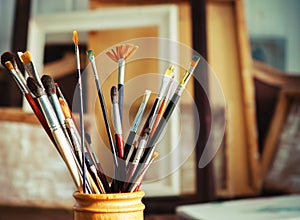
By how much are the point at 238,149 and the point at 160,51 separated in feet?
0.76

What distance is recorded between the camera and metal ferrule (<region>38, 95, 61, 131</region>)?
344 mm

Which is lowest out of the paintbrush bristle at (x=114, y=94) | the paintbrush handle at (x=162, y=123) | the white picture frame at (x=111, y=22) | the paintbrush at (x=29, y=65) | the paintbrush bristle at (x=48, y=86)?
the paintbrush handle at (x=162, y=123)

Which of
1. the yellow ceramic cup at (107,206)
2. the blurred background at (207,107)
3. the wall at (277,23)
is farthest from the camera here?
the wall at (277,23)

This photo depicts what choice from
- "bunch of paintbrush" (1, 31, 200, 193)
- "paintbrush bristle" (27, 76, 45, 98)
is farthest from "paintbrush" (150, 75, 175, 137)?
"paintbrush bristle" (27, 76, 45, 98)

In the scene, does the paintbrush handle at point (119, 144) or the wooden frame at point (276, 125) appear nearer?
the paintbrush handle at point (119, 144)

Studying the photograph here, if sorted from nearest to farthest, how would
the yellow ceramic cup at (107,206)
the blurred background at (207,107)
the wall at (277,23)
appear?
the yellow ceramic cup at (107,206), the blurred background at (207,107), the wall at (277,23)

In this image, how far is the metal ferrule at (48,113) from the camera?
344 millimetres

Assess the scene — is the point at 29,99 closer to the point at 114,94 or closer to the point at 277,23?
the point at 114,94

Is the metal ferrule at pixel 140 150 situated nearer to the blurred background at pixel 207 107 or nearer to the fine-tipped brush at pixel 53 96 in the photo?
the fine-tipped brush at pixel 53 96

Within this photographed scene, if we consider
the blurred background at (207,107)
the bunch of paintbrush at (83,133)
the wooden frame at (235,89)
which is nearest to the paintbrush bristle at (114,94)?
the bunch of paintbrush at (83,133)

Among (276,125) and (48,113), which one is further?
(276,125)

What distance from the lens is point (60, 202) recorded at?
0.69m

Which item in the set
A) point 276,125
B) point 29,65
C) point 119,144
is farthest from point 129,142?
point 276,125

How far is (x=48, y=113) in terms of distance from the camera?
344mm
